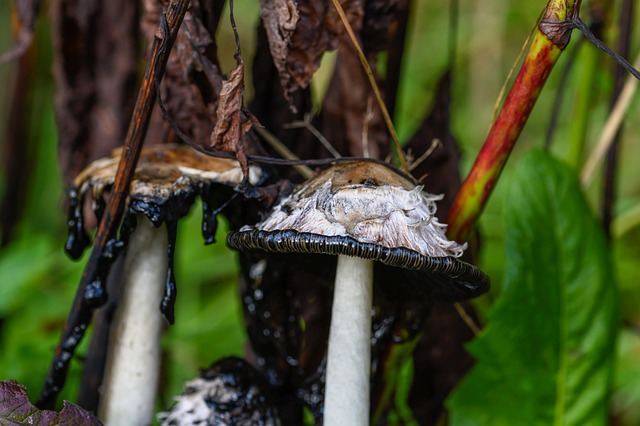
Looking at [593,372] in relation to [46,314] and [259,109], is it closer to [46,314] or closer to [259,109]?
[259,109]

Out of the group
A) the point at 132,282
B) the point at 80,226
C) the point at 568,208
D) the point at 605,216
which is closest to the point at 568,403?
the point at 568,208

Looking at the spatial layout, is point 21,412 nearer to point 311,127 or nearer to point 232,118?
point 232,118

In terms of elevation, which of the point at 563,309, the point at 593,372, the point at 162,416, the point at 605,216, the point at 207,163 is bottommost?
the point at 162,416

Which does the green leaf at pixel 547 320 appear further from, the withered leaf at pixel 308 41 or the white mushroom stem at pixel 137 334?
the white mushroom stem at pixel 137 334

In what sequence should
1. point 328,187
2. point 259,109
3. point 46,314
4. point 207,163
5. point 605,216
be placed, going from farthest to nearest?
1. point 46,314
2. point 605,216
3. point 259,109
4. point 207,163
5. point 328,187

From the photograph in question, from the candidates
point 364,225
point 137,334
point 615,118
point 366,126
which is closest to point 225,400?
point 137,334

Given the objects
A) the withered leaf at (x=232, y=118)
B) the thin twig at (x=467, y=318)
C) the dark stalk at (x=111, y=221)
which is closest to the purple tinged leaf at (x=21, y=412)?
the dark stalk at (x=111, y=221)
